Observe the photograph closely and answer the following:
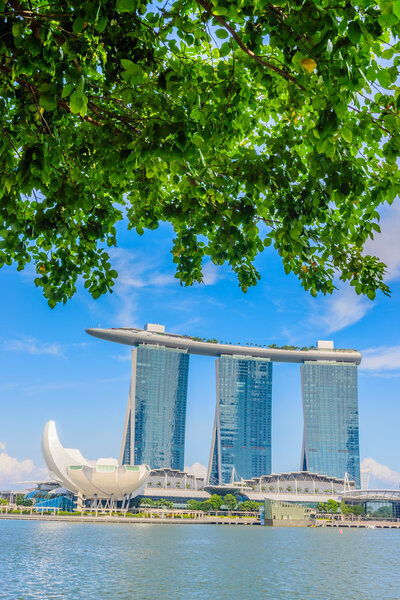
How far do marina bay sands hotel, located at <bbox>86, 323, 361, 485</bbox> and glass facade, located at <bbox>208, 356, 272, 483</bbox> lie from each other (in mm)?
259

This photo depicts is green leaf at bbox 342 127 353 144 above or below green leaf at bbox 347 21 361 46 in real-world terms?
below

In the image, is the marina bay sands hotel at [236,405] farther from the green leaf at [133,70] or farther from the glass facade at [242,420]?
the green leaf at [133,70]

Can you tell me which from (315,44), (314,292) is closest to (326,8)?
(315,44)

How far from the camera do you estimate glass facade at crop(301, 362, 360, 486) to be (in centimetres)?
15550

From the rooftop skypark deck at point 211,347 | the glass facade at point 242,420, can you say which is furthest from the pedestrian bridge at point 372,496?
the rooftop skypark deck at point 211,347

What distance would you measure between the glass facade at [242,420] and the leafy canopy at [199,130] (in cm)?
14645

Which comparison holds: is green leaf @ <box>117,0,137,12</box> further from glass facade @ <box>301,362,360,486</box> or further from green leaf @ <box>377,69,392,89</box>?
glass facade @ <box>301,362,360,486</box>

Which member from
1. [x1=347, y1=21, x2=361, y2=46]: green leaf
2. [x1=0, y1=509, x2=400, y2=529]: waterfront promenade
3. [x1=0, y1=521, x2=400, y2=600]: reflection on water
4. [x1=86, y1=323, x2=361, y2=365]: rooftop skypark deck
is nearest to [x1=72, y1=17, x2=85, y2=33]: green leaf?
[x1=347, y1=21, x2=361, y2=46]: green leaf

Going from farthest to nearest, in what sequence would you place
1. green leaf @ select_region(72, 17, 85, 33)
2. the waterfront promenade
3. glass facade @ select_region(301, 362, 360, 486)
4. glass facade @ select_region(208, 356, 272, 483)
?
glass facade @ select_region(301, 362, 360, 486) → glass facade @ select_region(208, 356, 272, 483) → the waterfront promenade → green leaf @ select_region(72, 17, 85, 33)

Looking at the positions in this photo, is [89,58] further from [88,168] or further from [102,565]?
[102,565]

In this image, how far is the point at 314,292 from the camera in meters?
7.53

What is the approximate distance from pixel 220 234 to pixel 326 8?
3.23 m

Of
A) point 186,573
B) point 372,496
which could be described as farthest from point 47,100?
point 372,496

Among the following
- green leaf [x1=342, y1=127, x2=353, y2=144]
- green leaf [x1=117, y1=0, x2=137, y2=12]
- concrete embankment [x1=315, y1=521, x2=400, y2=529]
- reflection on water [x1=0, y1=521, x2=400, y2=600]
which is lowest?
concrete embankment [x1=315, y1=521, x2=400, y2=529]
